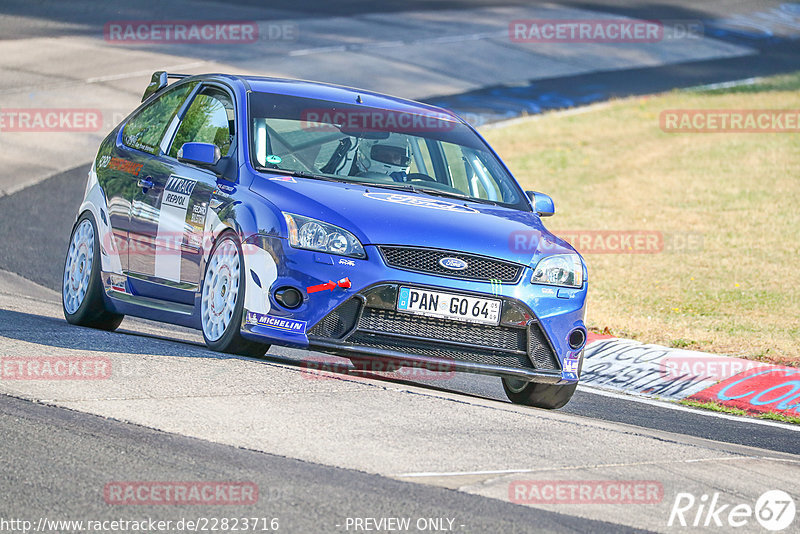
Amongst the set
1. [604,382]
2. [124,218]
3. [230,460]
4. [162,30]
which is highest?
[162,30]

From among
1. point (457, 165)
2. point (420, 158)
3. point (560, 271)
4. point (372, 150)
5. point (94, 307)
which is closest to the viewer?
point (560, 271)

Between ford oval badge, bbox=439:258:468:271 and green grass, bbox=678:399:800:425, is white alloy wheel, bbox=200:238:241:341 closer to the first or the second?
ford oval badge, bbox=439:258:468:271

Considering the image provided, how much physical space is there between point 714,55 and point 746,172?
12201 millimetres

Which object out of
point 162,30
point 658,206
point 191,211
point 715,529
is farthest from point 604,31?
point 715,529

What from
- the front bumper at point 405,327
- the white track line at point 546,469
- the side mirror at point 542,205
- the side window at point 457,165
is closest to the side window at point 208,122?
the side window at point 457,165

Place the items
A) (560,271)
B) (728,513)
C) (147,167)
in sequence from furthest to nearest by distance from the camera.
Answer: (147,167)
(560,271)
(728,513)

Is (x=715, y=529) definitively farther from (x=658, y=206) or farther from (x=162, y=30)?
(x=162, y=30)

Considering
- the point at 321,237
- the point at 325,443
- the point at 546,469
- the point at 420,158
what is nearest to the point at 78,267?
the point at 420,158

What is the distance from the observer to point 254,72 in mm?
24672

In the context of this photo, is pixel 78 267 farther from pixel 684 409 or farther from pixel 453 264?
pixel 684 409

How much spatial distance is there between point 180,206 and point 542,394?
2514 mm

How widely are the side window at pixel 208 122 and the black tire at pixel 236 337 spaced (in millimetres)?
935

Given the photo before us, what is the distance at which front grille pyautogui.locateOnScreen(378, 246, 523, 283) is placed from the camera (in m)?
7.22

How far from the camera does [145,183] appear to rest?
8672mm
